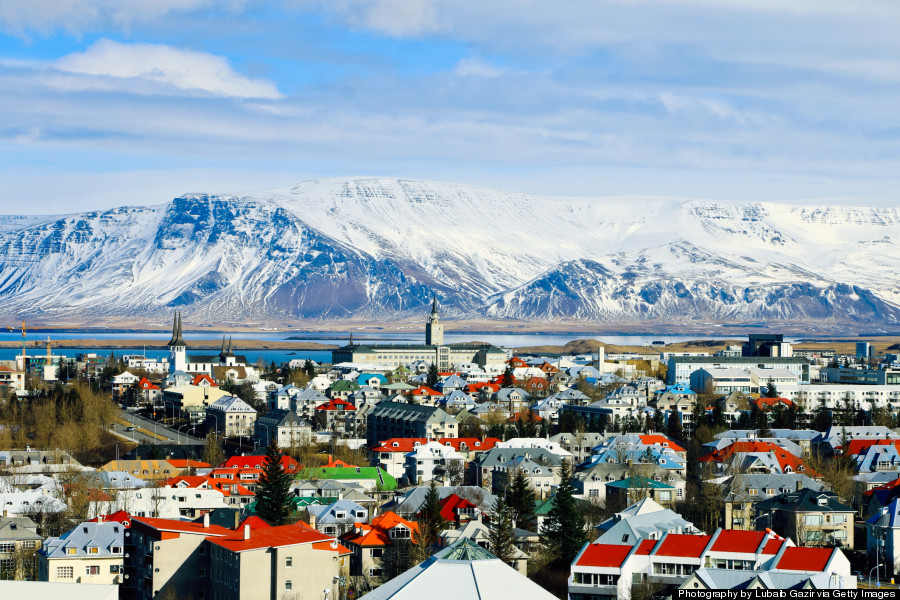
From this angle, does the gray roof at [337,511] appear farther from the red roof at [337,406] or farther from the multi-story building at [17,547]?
the red roof at [337,406]

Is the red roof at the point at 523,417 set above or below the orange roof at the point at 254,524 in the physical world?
below

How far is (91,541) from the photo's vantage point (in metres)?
41.8

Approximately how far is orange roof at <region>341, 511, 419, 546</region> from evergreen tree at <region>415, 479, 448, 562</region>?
31 centimetres

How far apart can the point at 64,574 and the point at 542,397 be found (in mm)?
69989

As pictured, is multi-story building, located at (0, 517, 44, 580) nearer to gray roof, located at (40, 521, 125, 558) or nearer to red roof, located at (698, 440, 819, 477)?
gray roof, located at (40, 521, 125, 558)

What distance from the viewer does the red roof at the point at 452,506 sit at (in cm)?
5144

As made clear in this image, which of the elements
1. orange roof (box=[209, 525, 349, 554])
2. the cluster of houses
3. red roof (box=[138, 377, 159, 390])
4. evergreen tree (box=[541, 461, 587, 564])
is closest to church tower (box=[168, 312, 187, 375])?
red roof (box=[138, 377, 159, 390])

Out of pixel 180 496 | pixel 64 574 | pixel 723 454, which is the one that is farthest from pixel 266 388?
pixel 64 574

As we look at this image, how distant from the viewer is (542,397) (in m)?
109

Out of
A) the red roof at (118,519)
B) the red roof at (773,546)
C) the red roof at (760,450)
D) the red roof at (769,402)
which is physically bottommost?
the red roof at (760,450)

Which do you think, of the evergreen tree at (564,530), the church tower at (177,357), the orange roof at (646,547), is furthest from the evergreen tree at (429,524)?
the church tower at (177,357)

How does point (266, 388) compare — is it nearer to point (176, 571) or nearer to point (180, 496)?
point (180, 496)

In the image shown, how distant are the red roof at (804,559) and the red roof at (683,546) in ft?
8.01

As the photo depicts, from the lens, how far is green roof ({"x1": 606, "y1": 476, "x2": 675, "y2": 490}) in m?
58.0
